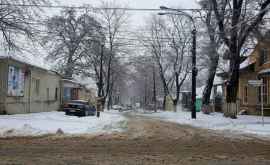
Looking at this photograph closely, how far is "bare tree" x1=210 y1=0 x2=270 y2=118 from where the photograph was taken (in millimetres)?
27562

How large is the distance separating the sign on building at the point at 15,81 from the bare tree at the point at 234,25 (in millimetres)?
15005

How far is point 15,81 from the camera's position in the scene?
27250mm

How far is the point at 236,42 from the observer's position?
29.9 m

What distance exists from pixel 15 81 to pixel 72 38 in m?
29.8

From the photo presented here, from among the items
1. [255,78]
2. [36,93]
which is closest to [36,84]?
[36,93]

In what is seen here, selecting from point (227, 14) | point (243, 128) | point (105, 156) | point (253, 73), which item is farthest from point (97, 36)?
point (105, 156)

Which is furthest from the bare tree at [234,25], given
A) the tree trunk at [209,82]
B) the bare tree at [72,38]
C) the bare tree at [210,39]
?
the bare tree at [72,38]

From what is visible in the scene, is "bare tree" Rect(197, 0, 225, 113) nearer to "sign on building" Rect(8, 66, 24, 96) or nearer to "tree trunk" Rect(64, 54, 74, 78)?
"sign on building" Rect(8, 66, 24, 96)

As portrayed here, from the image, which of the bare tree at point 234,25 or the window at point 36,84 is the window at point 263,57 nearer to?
the bare tree at point 234,25

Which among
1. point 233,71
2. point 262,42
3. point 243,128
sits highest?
point 262,42

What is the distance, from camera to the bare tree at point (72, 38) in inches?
2189

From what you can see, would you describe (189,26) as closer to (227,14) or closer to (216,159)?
(227,14)

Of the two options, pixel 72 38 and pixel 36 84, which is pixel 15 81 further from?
pixel 72 38

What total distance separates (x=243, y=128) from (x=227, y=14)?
10.8 meters
